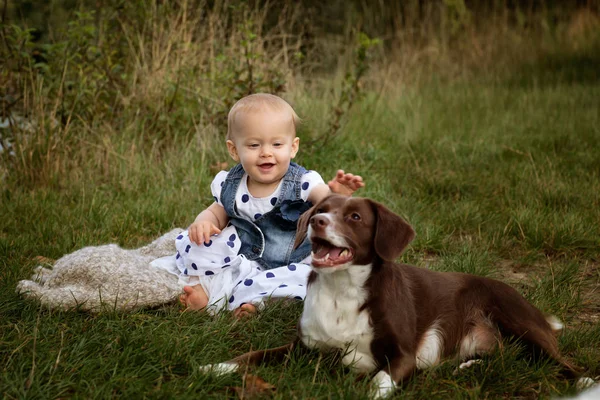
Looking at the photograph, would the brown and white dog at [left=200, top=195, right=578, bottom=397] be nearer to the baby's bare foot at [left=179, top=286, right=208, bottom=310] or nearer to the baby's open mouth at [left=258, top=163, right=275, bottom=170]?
the baby's open mouth at [left=258, top=163, right=275, bottom=170]

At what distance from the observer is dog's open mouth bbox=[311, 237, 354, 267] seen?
2652 mm

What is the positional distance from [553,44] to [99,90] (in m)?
8.89

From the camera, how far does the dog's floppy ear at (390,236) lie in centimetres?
267

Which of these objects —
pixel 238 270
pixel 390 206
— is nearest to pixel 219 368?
pixel 238 270

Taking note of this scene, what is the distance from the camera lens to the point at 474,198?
5.45m

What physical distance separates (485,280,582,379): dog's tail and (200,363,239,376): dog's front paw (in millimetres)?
1188

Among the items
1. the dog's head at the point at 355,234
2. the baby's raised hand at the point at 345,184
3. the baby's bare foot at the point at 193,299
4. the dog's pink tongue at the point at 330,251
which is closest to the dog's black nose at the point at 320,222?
the dog's head at the point at 355,234

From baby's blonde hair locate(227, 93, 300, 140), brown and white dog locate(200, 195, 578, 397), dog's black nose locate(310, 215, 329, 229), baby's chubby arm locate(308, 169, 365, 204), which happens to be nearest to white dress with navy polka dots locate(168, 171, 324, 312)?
baby's chubby arm locate(308, 169, 365, 204)

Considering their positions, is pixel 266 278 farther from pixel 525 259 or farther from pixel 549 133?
pixel 549 133

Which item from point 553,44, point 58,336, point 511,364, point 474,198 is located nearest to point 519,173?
point 474,198

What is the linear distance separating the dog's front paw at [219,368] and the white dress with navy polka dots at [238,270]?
2.51ft

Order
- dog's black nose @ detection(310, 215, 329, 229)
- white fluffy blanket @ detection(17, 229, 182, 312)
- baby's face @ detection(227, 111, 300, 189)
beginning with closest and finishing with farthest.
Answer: dog's black nose @ detection(310, 215, 329, 229), white fluffy blanket @ detection(17, 229, 182, 312), baby's face @ detection(227, 111, 300, 189)

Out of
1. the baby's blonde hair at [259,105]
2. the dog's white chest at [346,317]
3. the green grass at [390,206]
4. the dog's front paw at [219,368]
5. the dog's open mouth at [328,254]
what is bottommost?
the green grass at [390,206]

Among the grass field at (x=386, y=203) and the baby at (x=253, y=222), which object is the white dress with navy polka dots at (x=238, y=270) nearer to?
the baby at (x=253, y=222)
